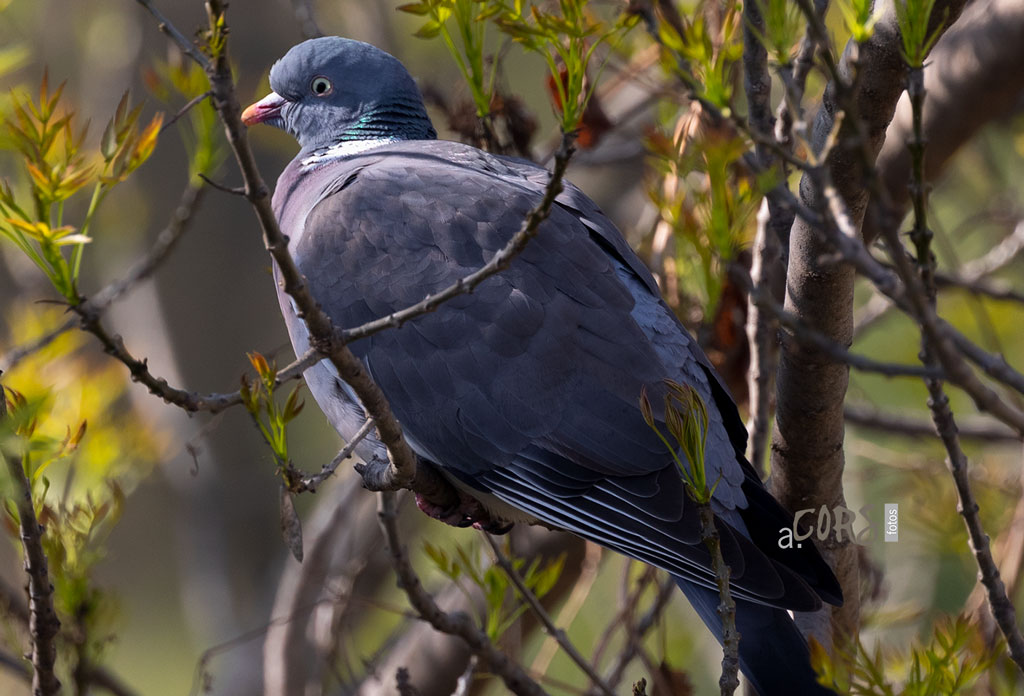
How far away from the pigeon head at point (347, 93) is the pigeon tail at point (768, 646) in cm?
144

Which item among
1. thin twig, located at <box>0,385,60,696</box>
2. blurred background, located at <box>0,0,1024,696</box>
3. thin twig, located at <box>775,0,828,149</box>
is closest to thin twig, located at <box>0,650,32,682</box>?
thin twig, located at <box>0,385,60,696</box>

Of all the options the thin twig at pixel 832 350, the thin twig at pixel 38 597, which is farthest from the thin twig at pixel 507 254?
the thin twig at pixel 38 597

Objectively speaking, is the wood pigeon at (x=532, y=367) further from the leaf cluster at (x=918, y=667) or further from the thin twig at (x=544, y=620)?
the leaf cluster at (x=918, y=667)

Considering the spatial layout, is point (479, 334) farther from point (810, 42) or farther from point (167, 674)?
point (167, 674)

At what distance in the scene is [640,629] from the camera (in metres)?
2.26

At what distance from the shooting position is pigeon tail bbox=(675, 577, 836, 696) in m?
Answer: 1.82

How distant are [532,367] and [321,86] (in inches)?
45.0

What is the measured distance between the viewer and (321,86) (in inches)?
110

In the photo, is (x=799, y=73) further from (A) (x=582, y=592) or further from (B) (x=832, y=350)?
(A) (x=582, y=592)

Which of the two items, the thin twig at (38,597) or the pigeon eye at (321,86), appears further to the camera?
the pigeon eye at (321,86)

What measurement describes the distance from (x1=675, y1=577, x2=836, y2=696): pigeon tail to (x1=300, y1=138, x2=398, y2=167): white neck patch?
134 cm

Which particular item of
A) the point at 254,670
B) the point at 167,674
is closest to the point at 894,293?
the point at 254,670

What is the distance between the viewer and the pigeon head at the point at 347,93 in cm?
273

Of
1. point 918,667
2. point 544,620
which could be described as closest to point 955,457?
point 918,667
